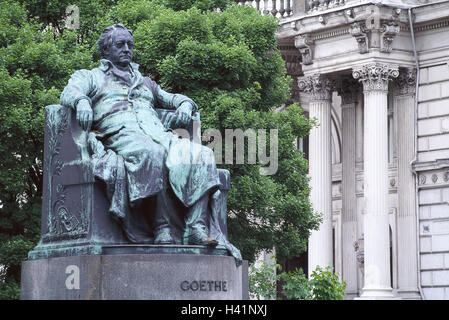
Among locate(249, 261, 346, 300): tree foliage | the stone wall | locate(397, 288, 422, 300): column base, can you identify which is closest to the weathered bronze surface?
locate(249, 261, 346, 300): tree foliage

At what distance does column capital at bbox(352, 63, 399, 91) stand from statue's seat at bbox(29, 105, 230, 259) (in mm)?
22232

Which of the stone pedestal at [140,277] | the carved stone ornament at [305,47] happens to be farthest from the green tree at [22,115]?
the carved stone ornament at [305,47]

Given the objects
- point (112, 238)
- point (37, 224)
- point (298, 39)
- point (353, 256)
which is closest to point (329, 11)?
point (298, 39)

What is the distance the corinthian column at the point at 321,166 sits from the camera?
39281 mm

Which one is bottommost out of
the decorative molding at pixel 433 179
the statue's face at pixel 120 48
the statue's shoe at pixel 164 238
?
the statue's shoe at pixel 164 238

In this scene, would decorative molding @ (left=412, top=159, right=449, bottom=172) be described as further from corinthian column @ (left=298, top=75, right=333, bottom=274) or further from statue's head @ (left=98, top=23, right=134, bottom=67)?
statue's head @ (left=98, top=23, right=134, bottom=67)

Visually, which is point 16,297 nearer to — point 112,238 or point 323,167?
point 112,238

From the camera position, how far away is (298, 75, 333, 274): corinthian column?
39281 mm

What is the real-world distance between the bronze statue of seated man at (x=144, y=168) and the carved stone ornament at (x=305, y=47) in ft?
79.1

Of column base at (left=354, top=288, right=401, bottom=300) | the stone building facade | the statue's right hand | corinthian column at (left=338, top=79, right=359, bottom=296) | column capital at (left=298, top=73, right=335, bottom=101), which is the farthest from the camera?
corinthian column at (left=338, top=79, right=359, bottom=296)

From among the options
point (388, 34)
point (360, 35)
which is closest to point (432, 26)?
point (388, 34)

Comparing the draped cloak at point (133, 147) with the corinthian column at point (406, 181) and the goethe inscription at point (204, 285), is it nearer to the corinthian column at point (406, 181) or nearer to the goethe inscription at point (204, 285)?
the goethe inscription at point (204, 285)

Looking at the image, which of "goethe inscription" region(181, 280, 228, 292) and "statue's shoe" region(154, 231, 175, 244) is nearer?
"goethe inscription" region(181, 280, 228, 292)

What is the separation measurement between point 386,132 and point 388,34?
114 inches
